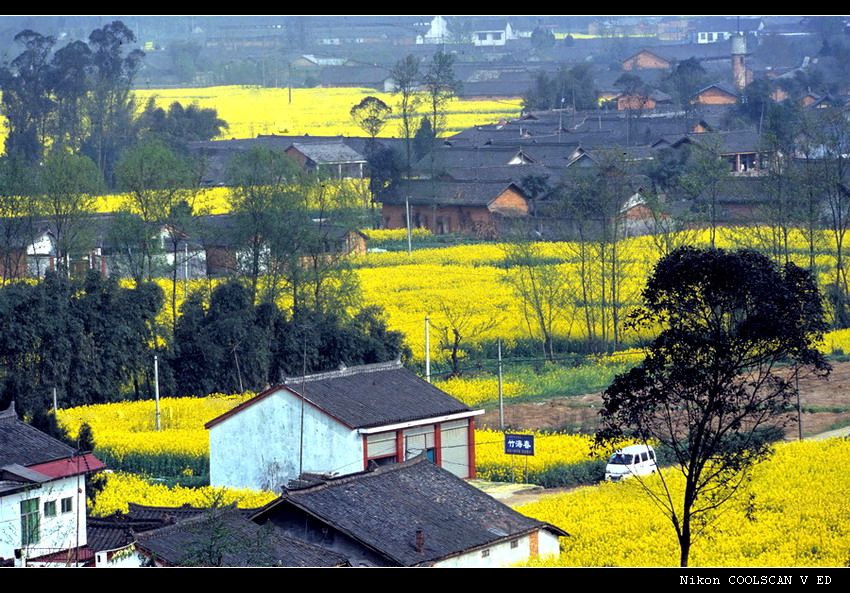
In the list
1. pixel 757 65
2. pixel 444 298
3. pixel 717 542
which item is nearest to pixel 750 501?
pixel 717 542

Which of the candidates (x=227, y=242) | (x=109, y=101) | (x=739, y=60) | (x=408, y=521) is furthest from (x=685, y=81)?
(x=408, y=521)

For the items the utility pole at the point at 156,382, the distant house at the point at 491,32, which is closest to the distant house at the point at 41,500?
the utility pole at the point at 156,382

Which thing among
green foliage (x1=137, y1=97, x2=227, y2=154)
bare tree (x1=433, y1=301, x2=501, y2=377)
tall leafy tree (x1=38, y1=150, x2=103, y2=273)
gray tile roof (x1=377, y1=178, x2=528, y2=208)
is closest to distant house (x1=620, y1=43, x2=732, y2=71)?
green foliage (x1=137, y1=97, x2=227, y2=154)

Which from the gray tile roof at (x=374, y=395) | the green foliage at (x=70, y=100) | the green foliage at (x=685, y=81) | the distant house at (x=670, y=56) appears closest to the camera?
Result: the gray tile roof at (x=374, y=395)

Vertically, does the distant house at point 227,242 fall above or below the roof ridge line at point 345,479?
above

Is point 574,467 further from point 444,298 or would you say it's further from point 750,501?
point 444,298

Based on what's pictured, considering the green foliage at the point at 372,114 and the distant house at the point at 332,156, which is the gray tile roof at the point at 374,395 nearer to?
the distant house at the point at 332,156

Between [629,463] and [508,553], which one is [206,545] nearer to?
[508,553]

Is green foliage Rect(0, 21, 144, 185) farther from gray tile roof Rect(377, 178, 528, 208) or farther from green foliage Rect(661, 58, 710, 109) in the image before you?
green foliage Rect(661, 58, 710, 109)
